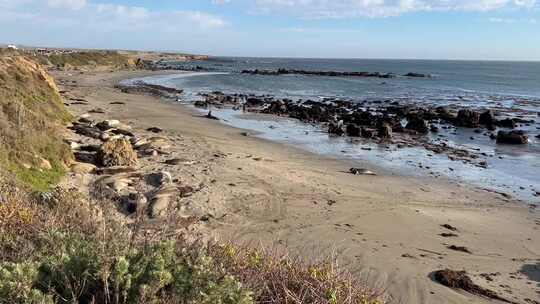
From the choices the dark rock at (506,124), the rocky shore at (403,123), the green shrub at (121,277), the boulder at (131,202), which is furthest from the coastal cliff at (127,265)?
the dark rock at (506,124)

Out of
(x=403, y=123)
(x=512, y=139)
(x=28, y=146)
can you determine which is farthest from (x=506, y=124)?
(x=28, y=146)

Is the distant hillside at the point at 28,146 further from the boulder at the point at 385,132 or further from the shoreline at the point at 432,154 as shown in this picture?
the boulder at the point at 385,132

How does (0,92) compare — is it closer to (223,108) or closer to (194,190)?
(194,190)

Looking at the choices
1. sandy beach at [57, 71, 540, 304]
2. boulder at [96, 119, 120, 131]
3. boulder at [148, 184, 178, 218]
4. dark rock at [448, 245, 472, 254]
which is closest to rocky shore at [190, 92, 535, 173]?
sandy beach at [57, 71, 540, 304]

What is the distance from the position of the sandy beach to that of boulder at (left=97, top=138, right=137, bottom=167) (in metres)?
0.50

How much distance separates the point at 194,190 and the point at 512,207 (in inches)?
285

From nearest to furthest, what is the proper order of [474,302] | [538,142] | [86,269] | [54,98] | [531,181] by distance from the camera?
[86,269] < [474,302] < [531,181] < [54,98] < [538,142]

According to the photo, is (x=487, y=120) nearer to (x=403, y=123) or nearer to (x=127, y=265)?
(x=403, y=123)

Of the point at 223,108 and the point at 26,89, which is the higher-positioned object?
the point at 26,89

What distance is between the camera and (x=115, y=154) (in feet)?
40.5

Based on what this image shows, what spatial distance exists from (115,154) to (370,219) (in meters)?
6.04

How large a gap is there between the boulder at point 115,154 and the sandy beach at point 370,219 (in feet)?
1.65

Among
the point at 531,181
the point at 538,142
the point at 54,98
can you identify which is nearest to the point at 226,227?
the point at 531,181

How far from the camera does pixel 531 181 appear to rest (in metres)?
15.5
